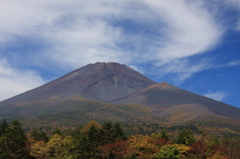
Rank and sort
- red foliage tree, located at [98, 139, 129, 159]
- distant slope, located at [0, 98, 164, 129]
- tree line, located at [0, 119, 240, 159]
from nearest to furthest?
tree line, located at [0, 119, 240, 159] < red foliage tree, located at [98, 139, 129, 159] < distant slope, located at [0, 98, 164, 129]

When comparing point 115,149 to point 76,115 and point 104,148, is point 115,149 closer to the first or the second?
point 104,148

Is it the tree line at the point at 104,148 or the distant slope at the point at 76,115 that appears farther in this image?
the distant slope at the point at 76,115

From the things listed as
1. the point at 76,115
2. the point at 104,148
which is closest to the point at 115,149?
the point at 104,148

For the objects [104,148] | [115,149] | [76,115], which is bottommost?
[115,149]

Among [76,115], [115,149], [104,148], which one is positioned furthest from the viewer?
[76,115]

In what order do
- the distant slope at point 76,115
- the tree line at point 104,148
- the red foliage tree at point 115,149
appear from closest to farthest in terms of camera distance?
the tree line at point 104,148 → the red foliage tree at point 115,149 → the distant slope at point 76,115

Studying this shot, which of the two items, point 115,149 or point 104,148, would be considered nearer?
point 104,148

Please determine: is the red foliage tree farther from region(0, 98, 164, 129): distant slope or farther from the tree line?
region(0, 98, 164, 129): distant slope

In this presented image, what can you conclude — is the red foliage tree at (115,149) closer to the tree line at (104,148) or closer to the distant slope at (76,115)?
the tree line at (104,148)

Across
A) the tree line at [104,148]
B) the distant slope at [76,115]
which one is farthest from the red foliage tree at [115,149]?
the distant slope at [76,115]

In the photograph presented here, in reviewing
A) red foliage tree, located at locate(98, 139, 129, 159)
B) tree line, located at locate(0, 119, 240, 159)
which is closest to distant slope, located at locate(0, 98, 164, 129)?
tree line, located at locate(0, 119, 240, 159)

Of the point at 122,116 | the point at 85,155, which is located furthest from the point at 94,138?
the point at 122,116

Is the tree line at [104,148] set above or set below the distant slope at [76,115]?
below

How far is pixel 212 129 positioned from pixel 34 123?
82319 mm
